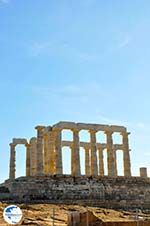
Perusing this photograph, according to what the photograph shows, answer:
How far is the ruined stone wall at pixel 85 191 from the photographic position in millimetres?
48031

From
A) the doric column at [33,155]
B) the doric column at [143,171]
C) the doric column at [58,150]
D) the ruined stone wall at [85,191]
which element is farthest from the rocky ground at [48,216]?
the doric column at [143,171]

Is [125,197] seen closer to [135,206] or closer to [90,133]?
[135,206]

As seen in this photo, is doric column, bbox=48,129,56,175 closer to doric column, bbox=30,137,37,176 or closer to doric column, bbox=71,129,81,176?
doric column, bbox=71,129,81,176

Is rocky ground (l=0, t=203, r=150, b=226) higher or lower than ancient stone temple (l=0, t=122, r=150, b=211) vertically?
lower

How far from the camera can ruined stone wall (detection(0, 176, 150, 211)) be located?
48.0m

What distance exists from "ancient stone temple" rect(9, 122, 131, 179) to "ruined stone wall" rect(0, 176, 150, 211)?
452 centimetres

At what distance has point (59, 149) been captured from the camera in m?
56.9

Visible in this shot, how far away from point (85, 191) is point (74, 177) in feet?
6.59

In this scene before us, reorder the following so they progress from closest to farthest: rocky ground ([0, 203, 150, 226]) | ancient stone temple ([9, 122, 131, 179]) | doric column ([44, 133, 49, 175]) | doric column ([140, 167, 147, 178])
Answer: rocky ground ([0, 203, 150, 226]) → ancient stone temple ([9, 122, 131, 179]) → doric column ([44, 133, 49, 175]) → doric column ([140, 167, 147, 178])

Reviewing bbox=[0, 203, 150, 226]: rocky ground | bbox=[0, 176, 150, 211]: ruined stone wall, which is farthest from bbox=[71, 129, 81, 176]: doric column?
bbox=[0, 203, 150, 226]: rocky ground

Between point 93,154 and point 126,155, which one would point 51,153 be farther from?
point 126,155

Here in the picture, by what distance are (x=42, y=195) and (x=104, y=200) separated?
692 cm

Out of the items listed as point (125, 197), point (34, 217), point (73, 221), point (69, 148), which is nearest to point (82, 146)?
point (69, 148)

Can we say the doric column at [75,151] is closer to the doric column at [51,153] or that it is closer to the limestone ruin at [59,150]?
the limestone ruin at [59,150]
